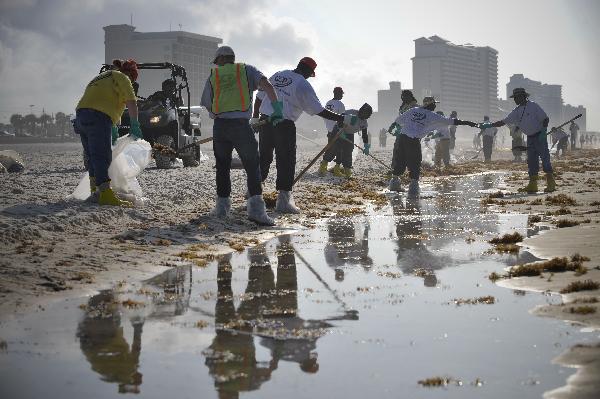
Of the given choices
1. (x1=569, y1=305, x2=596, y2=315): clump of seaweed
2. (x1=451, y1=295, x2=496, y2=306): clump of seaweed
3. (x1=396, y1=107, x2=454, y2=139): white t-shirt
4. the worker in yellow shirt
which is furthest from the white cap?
(x1=569, y1=305, x2=596, y2=315): clump of seaweed

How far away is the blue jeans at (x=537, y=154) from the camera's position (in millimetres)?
14883

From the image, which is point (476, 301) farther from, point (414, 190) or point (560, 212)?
point (414, 190)

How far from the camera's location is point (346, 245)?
7.77 metres

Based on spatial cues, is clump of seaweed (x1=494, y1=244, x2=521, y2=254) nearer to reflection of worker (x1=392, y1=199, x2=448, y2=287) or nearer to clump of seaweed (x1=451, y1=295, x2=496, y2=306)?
reflection of worker (x1=392, y1=199, x2=448, y2=287)

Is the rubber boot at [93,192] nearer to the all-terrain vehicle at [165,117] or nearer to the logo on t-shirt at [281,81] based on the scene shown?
the logo on t-shirt at [281,81]

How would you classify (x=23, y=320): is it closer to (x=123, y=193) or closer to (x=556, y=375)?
(x=556, y=375)

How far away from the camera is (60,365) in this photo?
3447 millimetres

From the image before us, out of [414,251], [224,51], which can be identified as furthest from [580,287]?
[224,51]

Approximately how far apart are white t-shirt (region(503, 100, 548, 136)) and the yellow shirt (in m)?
7.89

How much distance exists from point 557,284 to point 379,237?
3.24 metres

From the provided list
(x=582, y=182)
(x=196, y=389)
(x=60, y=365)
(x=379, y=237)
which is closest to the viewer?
(x=196, y=389)

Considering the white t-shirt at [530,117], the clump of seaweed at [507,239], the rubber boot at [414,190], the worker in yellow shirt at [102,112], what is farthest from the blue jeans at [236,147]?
the white t-shirt at [530,117]

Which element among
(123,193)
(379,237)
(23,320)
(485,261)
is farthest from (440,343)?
(123,193)

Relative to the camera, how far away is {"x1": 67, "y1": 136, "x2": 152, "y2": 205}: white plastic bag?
1031 cm
